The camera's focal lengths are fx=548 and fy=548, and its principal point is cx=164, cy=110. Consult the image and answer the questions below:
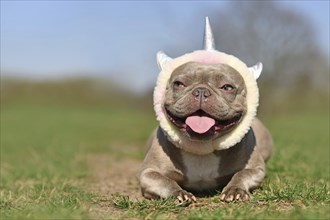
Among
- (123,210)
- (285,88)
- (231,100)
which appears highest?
(231,100)

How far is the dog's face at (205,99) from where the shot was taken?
4.27 metres

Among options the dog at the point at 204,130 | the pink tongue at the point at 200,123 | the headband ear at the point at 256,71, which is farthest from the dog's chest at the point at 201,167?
the headband ear at the point at 256,71

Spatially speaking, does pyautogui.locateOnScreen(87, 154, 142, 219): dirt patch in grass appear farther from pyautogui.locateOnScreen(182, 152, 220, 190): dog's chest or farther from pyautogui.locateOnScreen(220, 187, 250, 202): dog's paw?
pyautogui.locateOnScreen(220, 187, 250, 202): dog's paw

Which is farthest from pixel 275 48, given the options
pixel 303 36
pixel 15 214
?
pixel 15 214

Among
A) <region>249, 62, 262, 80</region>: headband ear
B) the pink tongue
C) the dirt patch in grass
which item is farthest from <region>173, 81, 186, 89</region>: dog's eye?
the dirt patch in grass

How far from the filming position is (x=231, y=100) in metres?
4.42

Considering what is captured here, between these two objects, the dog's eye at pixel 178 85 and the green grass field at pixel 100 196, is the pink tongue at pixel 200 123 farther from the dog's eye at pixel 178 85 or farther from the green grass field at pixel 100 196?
the green grass field at pixel 100 196

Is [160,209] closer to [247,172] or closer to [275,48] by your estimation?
[247,172]

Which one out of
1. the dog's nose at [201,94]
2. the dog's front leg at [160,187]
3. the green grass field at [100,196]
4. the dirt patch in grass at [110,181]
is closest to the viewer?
the green grass field at [100,196]

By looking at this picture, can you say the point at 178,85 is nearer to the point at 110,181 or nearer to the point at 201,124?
the point at 201,124

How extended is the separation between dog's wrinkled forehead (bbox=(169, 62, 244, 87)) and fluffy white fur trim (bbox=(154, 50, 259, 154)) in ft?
0.24

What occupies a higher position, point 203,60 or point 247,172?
point 203,60

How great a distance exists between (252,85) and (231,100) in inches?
11.0

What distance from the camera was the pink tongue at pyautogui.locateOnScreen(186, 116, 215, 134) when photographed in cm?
427
